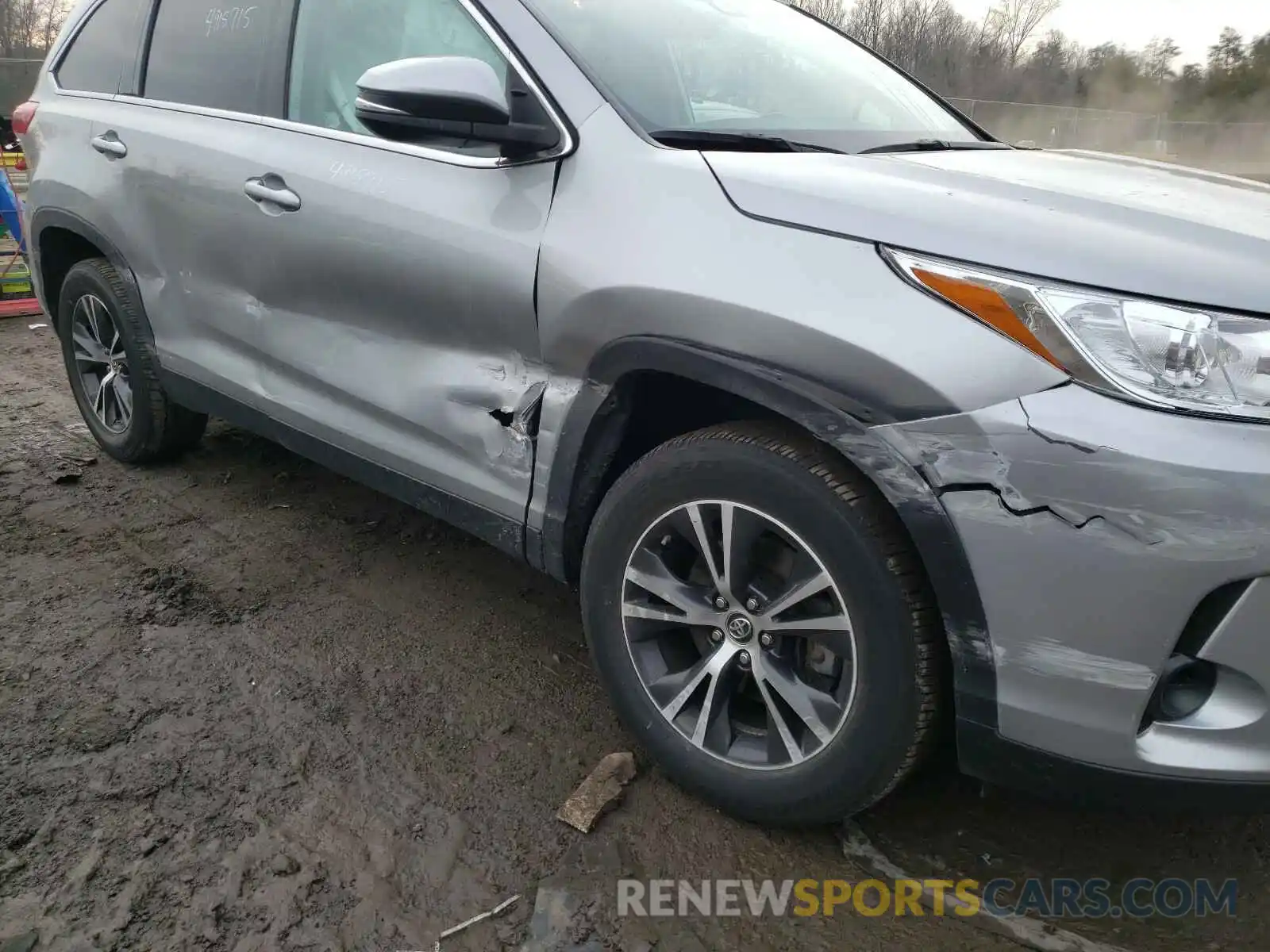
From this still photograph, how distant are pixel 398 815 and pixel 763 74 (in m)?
2.04

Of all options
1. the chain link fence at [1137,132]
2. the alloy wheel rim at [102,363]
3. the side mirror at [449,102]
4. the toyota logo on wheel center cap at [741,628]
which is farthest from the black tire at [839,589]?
the chain link fence at [1137,132]

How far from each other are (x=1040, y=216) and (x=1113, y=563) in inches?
23.5

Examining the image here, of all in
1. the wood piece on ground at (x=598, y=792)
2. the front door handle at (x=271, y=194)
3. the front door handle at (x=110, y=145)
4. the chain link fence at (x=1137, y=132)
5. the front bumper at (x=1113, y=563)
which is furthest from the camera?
Result: the chain link fence at (x=1137, y=132)

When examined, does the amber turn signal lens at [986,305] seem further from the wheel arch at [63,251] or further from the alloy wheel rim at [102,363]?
the alloy wheel rim at [102,363]

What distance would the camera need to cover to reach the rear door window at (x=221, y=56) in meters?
2.76

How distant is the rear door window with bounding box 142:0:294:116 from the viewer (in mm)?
2762

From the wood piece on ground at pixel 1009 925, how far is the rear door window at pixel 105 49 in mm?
3460

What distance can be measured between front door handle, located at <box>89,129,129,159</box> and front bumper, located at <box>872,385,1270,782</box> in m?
2.87

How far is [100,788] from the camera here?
6.84ft

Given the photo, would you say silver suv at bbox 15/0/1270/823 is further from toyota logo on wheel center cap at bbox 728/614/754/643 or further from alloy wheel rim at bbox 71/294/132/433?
alloy wheel rim at bbox 71/294/132/433

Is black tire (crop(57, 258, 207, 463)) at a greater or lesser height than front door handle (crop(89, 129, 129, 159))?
lesser

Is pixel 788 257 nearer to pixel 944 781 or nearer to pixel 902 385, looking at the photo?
pixel 902 385

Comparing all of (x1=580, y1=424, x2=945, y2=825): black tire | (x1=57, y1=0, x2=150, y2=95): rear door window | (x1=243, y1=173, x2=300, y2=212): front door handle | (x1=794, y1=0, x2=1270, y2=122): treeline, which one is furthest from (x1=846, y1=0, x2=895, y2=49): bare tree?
(x1=580, y1=424, x2=945, y2=825): black tire

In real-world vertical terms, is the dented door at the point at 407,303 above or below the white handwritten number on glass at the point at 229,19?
below
